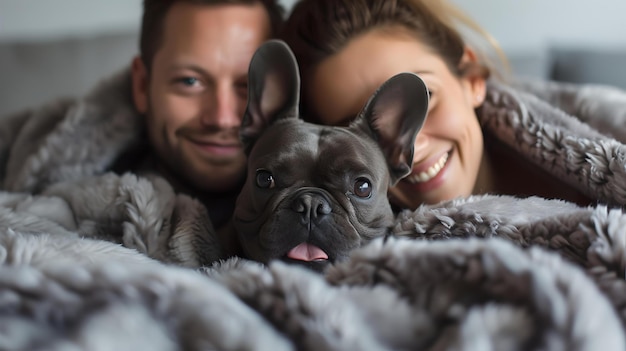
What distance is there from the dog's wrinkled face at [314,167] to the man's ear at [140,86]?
46 cm

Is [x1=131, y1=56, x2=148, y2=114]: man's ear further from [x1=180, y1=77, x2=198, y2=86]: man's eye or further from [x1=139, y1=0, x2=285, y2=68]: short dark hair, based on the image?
[x1=180, y1=77, x2=198, y2=86]: man's eye

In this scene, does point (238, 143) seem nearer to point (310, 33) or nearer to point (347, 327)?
point (310, 33)

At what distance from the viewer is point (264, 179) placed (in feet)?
3.01

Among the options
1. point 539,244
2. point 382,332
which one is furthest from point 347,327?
point 539,244

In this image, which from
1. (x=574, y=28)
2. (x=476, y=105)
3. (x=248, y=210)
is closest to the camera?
(x=248, y=210)

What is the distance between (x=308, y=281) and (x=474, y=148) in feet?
2.23

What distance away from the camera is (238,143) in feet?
3.99

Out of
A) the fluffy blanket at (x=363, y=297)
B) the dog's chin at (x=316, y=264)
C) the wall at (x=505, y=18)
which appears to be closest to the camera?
the fluffy blanket at (x=363, y=297)

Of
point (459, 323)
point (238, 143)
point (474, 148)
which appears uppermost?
point (459, 323)

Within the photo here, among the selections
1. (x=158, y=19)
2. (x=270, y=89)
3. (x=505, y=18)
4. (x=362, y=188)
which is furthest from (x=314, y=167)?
(x=505, y=18)

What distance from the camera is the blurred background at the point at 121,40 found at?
6.28 ft

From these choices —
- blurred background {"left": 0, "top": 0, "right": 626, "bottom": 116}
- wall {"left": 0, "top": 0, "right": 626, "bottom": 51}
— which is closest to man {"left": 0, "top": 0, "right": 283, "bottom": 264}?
blurred background {"left": 0, "top": 0, "right": 626, "bottom": 116}

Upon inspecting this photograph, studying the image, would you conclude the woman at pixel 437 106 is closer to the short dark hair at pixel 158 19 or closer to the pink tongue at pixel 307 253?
Result: the short dark hair at pixel 158 19

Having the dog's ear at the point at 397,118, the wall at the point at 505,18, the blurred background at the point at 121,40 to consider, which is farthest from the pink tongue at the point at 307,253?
the wall at the point at 505,18
